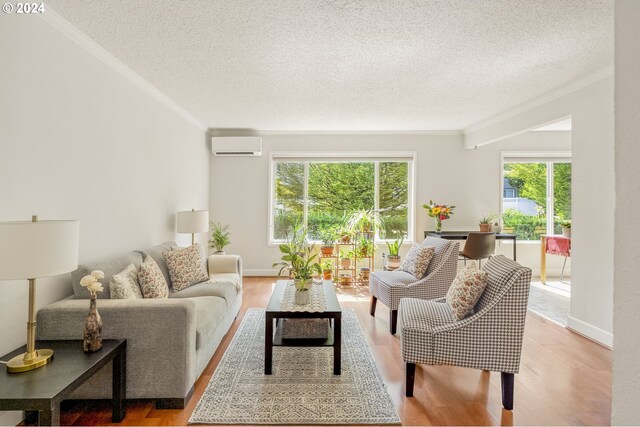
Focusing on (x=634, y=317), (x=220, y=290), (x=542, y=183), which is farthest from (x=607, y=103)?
(x=220, y=290)

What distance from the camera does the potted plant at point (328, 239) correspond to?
5.17 metres

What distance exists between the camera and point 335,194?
5762mm

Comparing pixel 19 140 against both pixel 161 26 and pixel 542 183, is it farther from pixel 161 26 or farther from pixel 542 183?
pixel 542 183

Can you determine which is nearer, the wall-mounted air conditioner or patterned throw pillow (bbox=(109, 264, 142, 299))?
patterned throw pillow (bbox=(109, 264, 142, 299))

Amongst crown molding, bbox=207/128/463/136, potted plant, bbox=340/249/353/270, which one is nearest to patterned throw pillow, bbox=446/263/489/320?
potted plant, bbox=340/249/353/270

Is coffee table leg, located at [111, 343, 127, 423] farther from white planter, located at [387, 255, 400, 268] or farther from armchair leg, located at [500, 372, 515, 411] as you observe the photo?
white planter, located at [387, 255, 400, 268]

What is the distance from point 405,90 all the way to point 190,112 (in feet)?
9.47

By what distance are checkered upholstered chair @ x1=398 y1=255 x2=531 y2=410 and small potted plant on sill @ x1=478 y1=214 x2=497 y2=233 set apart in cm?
341

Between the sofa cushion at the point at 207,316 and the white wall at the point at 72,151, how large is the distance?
94 centimetres

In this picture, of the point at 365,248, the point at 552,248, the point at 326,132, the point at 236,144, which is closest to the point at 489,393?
the point at 365,248

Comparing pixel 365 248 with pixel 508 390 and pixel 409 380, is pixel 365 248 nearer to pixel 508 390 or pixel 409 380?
pixel 409 380

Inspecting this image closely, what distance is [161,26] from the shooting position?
2.32 meters

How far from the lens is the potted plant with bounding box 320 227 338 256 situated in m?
5.17

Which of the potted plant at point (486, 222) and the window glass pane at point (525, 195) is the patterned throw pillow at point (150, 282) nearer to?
the potted plant at point (486, 222)
